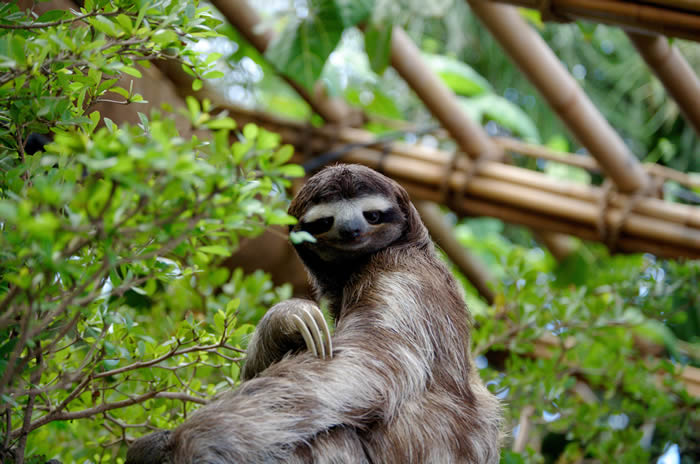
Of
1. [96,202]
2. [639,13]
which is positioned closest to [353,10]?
[639,13]

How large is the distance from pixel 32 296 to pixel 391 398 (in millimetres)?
1468

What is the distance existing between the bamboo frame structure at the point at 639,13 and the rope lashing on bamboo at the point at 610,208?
2.27 meters

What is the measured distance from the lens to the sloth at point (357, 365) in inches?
96.0

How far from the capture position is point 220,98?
6.75 metres

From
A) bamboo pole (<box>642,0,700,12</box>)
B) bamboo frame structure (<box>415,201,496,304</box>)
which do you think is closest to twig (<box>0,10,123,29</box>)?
bamboo pole (<box>642,0,700,12</box>)

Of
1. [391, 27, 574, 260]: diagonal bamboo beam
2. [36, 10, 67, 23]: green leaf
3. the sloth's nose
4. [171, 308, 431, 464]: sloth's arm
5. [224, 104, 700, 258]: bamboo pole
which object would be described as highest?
[36, 10, 67, 23]: green leaf

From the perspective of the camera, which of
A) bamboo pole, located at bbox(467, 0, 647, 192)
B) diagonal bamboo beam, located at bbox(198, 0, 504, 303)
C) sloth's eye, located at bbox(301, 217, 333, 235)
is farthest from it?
diagonal bamboo beam, located at bbox(198, 0, 504, 303)

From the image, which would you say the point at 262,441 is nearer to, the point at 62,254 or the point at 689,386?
the point at 62,254

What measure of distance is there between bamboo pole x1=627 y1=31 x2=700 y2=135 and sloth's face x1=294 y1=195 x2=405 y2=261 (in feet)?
7.07

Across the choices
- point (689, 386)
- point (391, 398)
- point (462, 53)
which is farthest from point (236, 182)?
point (462, 53)

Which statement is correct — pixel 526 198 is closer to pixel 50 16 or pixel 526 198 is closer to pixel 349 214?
pixel 349 214

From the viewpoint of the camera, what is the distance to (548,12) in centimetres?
396

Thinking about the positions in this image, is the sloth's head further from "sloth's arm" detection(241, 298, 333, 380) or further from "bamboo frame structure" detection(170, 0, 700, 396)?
"bamboo frame structure" detection(170, 0, 700, 396)

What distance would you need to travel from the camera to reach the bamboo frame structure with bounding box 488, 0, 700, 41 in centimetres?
352
